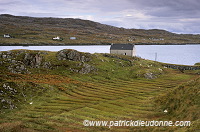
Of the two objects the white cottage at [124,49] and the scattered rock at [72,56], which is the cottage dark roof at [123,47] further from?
the scattered rock at [72,56]

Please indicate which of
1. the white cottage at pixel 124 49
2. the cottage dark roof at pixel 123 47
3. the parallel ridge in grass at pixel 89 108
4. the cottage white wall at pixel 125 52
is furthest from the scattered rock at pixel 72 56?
the cottage dark roof at pixel 123 47

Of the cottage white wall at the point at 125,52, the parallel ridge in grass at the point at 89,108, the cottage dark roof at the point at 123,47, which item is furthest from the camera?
the cottage dark roof at the point at 123,47

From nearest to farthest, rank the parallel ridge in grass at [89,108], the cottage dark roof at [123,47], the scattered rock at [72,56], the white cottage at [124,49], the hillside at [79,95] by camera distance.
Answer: the hillside at [79,95] → the parallel ridge in grass at [89,108] → the scattered rock at [72,56] → the white cottage at [124,49] → the cottage dark roof at [123,47]

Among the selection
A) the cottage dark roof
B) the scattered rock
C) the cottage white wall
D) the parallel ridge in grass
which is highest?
the cottage dark roof

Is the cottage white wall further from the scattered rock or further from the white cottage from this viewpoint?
the scattered rock

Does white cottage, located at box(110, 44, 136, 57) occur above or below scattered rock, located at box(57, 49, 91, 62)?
above

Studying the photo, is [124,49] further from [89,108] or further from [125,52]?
[89,108]

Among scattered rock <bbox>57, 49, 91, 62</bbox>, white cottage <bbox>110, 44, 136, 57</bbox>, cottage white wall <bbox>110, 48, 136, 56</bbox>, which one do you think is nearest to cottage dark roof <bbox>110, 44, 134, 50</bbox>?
white cottage <bbox>110, 44, 136, 57</bbox>

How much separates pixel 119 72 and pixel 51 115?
6733cm

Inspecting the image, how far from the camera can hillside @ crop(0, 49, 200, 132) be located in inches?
1809

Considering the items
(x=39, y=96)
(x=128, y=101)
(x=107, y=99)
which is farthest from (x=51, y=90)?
(x=128, y=101)

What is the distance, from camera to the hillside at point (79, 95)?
45938 millimetres

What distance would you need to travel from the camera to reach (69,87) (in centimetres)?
A: 8262

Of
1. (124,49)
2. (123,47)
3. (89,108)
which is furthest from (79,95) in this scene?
(123,47)
